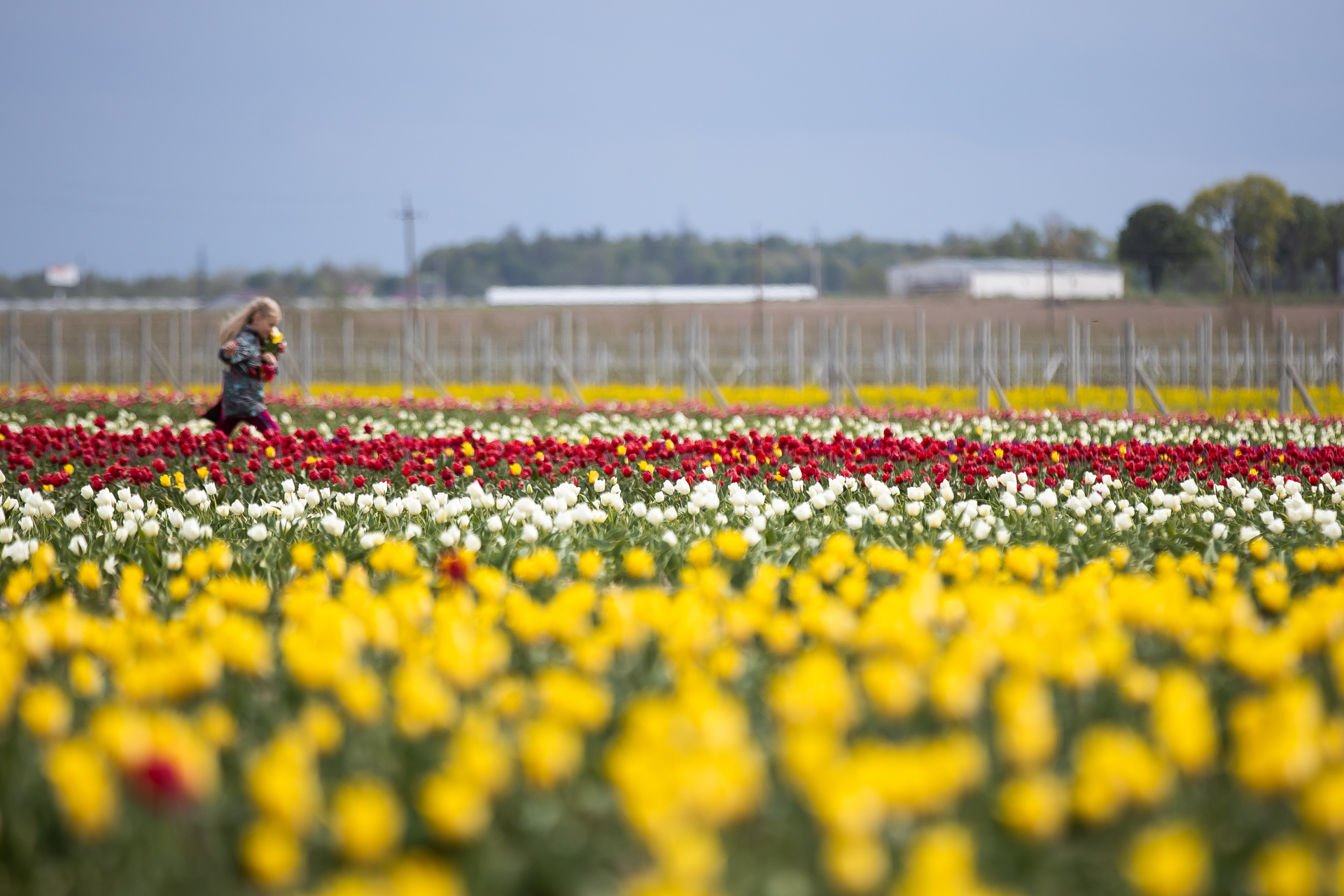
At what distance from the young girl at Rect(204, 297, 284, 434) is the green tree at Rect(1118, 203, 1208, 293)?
35.4 meters

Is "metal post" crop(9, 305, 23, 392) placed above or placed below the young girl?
above

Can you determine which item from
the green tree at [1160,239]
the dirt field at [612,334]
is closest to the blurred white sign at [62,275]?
the dirt field at [612,334]

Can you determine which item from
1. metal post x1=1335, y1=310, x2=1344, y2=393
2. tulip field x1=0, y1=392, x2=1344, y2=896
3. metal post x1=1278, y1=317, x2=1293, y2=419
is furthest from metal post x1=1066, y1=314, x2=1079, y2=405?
tulip field x1=0, y1=392, x2=1344, y2=896

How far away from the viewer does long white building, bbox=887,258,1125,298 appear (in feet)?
205

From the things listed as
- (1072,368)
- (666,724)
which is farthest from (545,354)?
(666,724)

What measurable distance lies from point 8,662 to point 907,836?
1.83 meters

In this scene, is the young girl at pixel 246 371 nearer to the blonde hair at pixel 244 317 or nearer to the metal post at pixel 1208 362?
the blonde hair at pixel 244 317

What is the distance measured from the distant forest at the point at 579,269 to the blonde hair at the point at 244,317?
8942 cm

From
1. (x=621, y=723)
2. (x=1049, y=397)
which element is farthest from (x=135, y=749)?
(x=1049, y=397)

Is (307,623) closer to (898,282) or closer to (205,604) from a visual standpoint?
(205,604)

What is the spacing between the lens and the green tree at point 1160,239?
1651 inches

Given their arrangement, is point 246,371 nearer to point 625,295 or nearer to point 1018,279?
point 1018,279

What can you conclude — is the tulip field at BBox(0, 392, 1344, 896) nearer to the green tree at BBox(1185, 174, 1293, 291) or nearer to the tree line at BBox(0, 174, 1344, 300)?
the green tree at BBox(1185, 174, 1293, 291)

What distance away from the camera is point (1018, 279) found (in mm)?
64938
